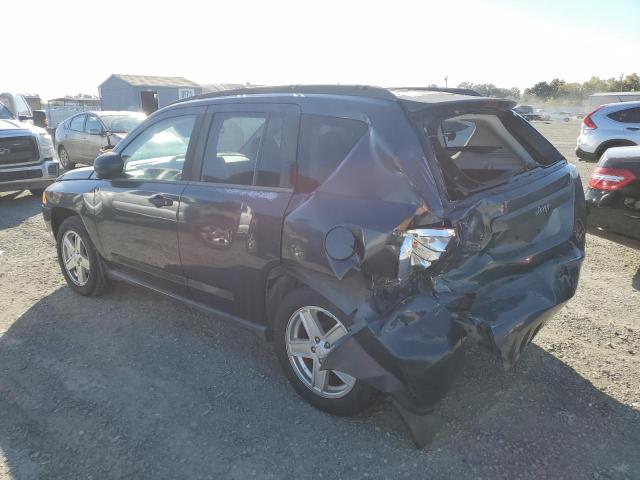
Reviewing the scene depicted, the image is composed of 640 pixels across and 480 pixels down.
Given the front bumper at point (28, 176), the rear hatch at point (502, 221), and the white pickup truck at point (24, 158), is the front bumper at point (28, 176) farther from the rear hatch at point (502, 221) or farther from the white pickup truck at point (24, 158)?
the rear hatch at point (502, 221)

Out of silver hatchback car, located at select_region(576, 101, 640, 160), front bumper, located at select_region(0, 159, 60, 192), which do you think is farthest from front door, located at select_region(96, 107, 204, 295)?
silver hatchback car, located at select_region(576, 101, 640, 160)

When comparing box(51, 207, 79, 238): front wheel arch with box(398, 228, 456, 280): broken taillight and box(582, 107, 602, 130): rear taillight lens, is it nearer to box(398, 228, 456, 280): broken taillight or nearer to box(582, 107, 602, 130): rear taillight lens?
box(398, 228, 456, 280): broken taillight

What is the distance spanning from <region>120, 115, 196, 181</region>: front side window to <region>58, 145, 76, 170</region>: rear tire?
416 inches

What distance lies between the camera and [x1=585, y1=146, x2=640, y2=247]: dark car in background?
4.27m

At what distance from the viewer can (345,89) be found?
2785mm

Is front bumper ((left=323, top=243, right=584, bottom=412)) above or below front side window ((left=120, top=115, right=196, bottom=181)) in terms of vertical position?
below

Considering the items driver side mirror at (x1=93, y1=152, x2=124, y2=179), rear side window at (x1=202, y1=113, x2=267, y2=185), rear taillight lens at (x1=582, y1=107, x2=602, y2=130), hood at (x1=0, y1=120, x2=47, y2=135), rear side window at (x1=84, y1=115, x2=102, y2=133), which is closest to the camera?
rear side window at (x1=202, y1=113, x2=267, y2=185)

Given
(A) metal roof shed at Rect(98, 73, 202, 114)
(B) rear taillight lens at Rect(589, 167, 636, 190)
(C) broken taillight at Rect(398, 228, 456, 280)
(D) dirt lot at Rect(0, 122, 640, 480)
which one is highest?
(A) metal roof shed at Rect(98, 73, 202, 114)

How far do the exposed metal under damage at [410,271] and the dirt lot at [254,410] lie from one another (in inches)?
15.7

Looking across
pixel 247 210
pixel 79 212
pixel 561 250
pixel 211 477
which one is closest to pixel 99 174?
pixel 79 212

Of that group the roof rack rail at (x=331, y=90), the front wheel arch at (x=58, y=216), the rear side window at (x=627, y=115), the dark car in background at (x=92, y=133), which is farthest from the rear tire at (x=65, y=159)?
the rear side window at (x=627, y=115)

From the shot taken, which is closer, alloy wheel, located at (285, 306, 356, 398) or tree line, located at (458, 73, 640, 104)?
alloy wheel, located at (285, 306, 356, 398)

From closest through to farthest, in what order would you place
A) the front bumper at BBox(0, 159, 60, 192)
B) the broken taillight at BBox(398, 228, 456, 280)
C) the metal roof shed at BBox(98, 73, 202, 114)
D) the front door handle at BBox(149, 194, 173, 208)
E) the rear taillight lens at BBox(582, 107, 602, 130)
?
the broken taillight at BBox(398, 228, 456, 280)
the front door handle at BBox(149, 194, 173, 208)
the front bumper at BBox(0, 159, 60, 192)
the rear taillight lens at BBox(582, 107, 602, 130)
the metal roof shed at BBox(98, 73, 202, 114)

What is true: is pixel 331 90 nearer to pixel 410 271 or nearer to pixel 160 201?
pixel 410 271
